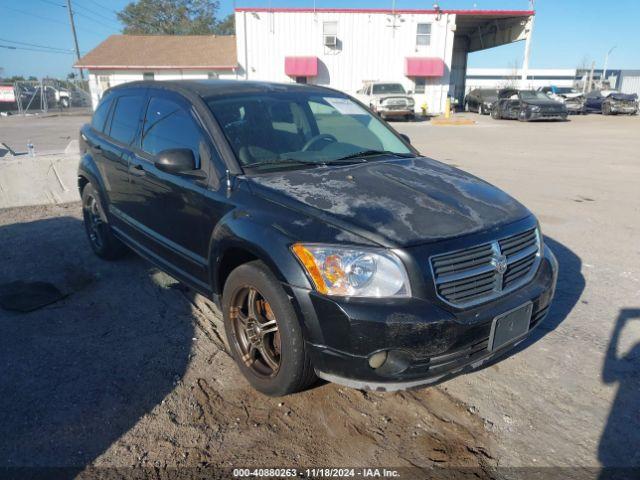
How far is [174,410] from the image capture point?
2.80 meters

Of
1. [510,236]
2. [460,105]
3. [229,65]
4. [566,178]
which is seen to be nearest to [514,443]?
[510,236]

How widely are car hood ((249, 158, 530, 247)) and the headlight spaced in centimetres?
10

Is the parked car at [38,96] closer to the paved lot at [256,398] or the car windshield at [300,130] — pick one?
the paved lot at [256,398]

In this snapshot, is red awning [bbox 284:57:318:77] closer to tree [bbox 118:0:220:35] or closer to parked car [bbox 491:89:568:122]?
parked car [bbox 491:89:568:122]

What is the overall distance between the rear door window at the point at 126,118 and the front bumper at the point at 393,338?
2.61 meters

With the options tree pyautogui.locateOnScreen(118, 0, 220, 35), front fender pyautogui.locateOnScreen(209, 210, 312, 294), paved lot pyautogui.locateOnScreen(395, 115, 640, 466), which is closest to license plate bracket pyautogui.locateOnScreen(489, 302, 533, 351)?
paved lot pyautogui.locateOnScreen(395, 115, 640, 466)

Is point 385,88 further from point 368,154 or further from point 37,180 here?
point 368,154

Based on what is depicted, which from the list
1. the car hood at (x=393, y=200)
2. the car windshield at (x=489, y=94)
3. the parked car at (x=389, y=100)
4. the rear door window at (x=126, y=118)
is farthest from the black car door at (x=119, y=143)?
the car windshield at (x=489, y=94)

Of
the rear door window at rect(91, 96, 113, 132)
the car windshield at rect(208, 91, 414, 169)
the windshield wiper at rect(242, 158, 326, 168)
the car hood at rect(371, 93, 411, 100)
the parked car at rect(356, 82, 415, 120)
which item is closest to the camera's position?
the windshield wiper at rect(242, 158, 326, 168)

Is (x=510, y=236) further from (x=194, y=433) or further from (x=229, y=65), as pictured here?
(x=229, y=65)

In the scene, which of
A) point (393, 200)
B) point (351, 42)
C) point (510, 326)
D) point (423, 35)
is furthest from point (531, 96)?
point (510, 326)

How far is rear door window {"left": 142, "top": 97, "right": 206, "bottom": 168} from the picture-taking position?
337cm

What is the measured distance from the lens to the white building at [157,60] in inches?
1300

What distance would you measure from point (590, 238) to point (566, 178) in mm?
4069
